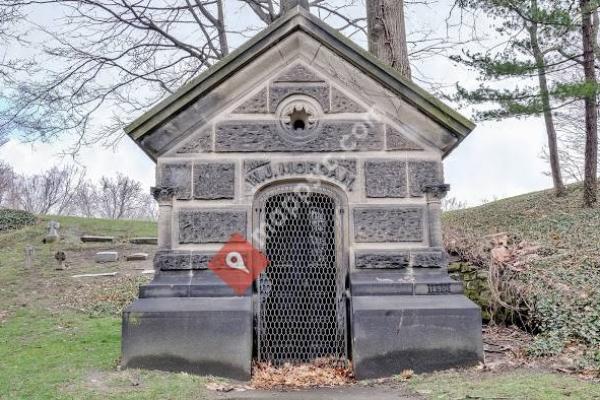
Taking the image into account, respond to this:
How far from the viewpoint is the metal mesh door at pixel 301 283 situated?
23.8ft

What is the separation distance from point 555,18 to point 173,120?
381 inches

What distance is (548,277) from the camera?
329 inches

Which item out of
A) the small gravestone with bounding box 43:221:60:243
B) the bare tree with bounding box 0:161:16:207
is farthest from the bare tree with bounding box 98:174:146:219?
the small gravestone with bounding box 43:221:60:243

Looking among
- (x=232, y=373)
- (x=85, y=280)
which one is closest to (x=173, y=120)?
(x=232, y=373)

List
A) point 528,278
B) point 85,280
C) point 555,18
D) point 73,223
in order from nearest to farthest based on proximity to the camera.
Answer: point 528,278, point 555,18, point 85,280, point 73,223

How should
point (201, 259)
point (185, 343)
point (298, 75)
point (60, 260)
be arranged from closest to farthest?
1. point (185, 343)
2. point (201, 259)
3. point (298, 75)
4. point (60, 260)

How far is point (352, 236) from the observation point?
7.13 meters

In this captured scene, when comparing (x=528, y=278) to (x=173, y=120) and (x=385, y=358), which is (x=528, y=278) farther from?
(x=173, y=120)

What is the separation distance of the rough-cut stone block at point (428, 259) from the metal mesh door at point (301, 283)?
0.93 meters

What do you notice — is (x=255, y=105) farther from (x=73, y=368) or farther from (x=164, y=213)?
(x=73, y=368)

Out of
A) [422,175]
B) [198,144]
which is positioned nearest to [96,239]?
[198,144]

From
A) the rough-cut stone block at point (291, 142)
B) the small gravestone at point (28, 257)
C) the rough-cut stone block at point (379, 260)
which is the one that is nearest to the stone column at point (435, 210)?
the rough-cut stone block at point (379, 260)

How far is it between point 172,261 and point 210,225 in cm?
65

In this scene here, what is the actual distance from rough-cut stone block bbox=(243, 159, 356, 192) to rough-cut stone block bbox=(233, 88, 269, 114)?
66 centimetres
